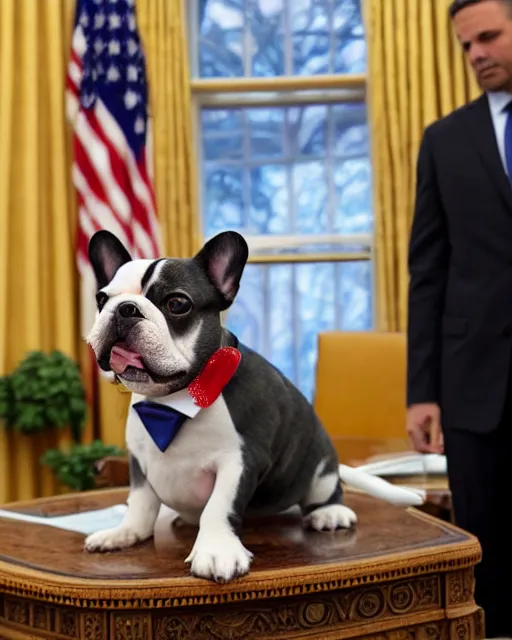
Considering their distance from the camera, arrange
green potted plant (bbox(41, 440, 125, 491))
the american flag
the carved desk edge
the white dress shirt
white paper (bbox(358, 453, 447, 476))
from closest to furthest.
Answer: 1. the carved desk edge
2. the white dress shirt
3. white paper (bbox(358, 453, 447, 476))
4. green potted plant (bbox(41, 440, 125, 491))
5. the american flag

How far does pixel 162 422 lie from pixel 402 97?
2.81 meters

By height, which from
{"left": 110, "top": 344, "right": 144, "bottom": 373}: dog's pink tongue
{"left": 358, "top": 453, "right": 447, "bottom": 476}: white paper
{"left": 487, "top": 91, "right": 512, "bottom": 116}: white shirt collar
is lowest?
{"left": 358, "top": 453, "right": 447, "bottom": 476}: white paper

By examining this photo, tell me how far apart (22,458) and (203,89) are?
1870 millimetres

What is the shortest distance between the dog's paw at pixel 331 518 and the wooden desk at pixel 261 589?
23 millimetres

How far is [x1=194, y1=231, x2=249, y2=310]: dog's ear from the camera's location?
1015 mm

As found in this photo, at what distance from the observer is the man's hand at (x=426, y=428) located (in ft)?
5.36

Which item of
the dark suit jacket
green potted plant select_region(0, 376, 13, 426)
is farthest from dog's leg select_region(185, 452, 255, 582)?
green potted plant select_region(0, 376, 13, 426)

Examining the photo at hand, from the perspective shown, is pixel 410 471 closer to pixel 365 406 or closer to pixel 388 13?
pixel 365 406

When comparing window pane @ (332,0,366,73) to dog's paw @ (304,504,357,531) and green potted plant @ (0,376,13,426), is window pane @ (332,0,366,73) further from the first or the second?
dog's paw @ (304,504,357,531)

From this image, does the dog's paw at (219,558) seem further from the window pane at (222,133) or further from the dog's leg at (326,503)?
the window pane at (222,133)

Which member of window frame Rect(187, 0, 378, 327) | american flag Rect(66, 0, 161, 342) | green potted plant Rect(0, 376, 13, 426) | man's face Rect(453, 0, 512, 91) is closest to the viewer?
man's face Rect(453, 0, 512, 91)

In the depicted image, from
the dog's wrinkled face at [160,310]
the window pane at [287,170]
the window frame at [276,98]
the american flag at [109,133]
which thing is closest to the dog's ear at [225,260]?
the dog's wrinkled face at [160,310]

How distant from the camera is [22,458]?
11.3ft

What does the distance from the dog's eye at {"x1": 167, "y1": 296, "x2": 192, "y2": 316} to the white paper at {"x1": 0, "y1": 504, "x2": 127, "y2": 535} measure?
1.25 ft
